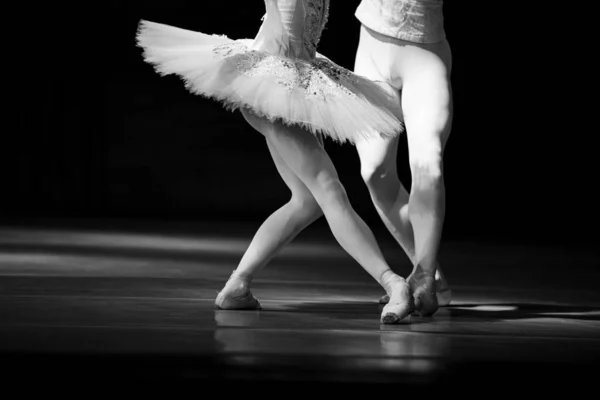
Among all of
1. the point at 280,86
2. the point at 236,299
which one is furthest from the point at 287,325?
the point at 280,86

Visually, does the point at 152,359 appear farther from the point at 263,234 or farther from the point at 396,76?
the point at 396,76

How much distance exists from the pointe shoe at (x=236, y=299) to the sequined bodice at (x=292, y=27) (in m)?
0.73

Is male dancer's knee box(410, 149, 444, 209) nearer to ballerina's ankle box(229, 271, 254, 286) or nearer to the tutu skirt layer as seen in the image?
the tutu skirt layer

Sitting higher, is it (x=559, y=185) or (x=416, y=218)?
(x=416, y=218)

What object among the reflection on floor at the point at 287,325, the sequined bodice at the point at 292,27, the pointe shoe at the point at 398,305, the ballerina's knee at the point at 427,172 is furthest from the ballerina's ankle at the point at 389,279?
the sequined bodice at the point at 292,27

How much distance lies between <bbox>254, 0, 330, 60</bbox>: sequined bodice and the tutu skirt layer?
31 millimetres

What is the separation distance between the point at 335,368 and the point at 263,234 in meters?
1.29

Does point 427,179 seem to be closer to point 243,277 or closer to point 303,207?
point 303,207

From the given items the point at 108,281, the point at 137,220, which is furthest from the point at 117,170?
the point at 108,281

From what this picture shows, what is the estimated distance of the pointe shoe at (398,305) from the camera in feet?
11.5

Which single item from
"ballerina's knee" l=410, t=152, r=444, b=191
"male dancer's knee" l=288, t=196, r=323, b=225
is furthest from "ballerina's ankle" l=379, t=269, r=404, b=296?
"ballerina's knee" l=410, t=152, r=444, b=191

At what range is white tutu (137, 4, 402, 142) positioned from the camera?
142 inches

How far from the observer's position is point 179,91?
33.1 feet

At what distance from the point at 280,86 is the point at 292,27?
7.8 inches
